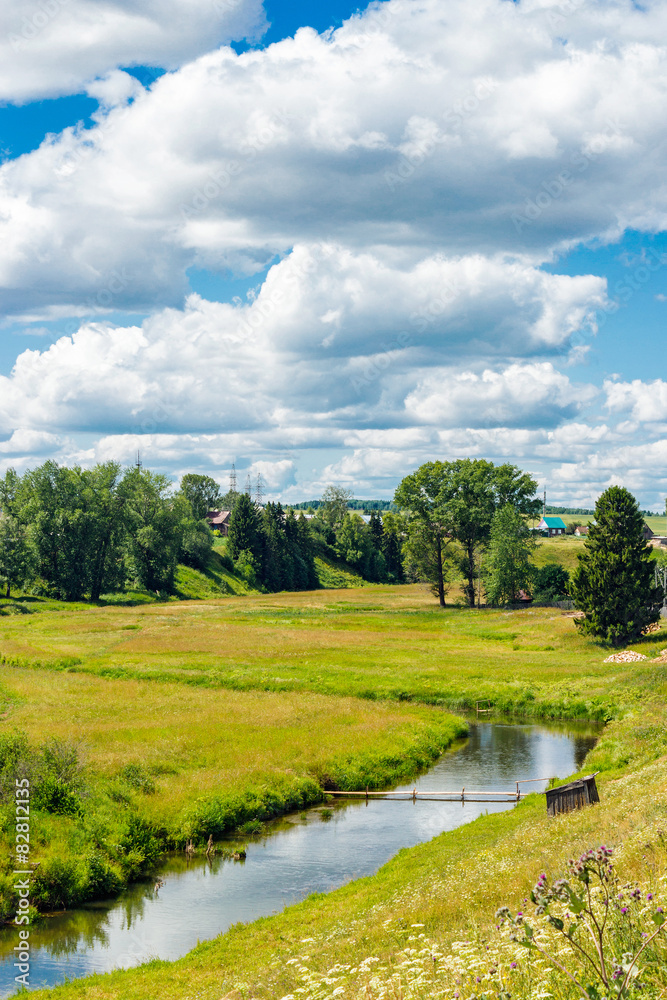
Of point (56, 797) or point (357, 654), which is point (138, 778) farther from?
point (357, 654)

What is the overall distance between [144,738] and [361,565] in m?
148

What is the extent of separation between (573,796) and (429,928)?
397 inches

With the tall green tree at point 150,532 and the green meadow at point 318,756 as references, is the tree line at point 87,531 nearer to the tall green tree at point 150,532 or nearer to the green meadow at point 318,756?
the tall green tree at point 150,532

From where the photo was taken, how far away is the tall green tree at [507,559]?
291ft

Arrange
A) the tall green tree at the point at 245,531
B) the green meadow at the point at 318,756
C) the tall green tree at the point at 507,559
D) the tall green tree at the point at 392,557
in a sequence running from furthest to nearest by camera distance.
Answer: the tall green tree at the point at 392,557
the tall green tree at the point at 245,531
the tall green tree at the point at 507,559
the green meadow at the point at 318,756

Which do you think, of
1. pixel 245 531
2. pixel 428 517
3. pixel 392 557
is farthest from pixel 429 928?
pixel 392 557

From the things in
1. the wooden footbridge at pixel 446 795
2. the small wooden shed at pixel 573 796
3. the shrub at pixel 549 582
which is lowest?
the wooden footbridge at pixel 446 795

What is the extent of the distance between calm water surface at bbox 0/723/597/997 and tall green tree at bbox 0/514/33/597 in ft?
254

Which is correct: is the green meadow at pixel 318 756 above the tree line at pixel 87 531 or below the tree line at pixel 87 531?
below

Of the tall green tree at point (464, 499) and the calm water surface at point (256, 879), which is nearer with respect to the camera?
the calm water surface at point (256, 879)

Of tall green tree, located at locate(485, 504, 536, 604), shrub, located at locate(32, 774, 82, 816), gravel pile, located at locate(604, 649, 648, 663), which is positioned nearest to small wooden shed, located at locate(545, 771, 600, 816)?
shrub, located at locate(32, 774, 82, 816)

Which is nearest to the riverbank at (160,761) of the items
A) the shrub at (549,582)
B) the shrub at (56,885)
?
the shrub at (56,885)

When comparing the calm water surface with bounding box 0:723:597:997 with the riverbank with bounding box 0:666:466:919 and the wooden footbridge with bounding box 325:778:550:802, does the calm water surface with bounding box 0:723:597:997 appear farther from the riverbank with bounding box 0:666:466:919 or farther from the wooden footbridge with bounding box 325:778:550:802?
the riverbank with bounding box 0:666:466:919

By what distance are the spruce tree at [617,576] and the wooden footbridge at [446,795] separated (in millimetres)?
28718
